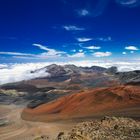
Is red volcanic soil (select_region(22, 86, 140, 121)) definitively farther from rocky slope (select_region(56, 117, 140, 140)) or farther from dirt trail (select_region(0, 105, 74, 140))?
rocky slope (select_region(56, 117, 140, 140))

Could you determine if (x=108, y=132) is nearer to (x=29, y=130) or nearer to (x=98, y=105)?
(x=29, y=130)

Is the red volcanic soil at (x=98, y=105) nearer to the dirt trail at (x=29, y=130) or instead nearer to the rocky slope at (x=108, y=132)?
the dirt trail at (x=29, y=130)

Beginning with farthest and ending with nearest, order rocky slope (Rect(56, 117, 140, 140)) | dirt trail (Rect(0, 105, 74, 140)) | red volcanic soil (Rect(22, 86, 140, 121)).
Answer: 1. red volcanic soil (Rect(22, 86, 140, 121))
2. dirt trail (Rect(0, 105, 74, 140))
3. rocky slope (Rect(56, 117, 140, 140))

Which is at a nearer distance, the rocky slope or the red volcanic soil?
the rocky slope

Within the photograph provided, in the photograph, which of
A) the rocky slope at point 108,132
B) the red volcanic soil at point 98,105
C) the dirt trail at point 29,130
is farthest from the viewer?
the red volcanic soil at point 98,105

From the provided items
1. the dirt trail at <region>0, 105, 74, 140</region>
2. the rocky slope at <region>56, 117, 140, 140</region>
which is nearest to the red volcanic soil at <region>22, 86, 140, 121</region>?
the dirt trail at <region>0, 105, 74, 140</region>

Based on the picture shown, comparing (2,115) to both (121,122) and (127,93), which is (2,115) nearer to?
(127,93)

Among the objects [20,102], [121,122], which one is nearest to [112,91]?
[121,122]

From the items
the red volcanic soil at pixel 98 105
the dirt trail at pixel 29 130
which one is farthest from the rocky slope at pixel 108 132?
the red volcanic soil at pixel 98 105
